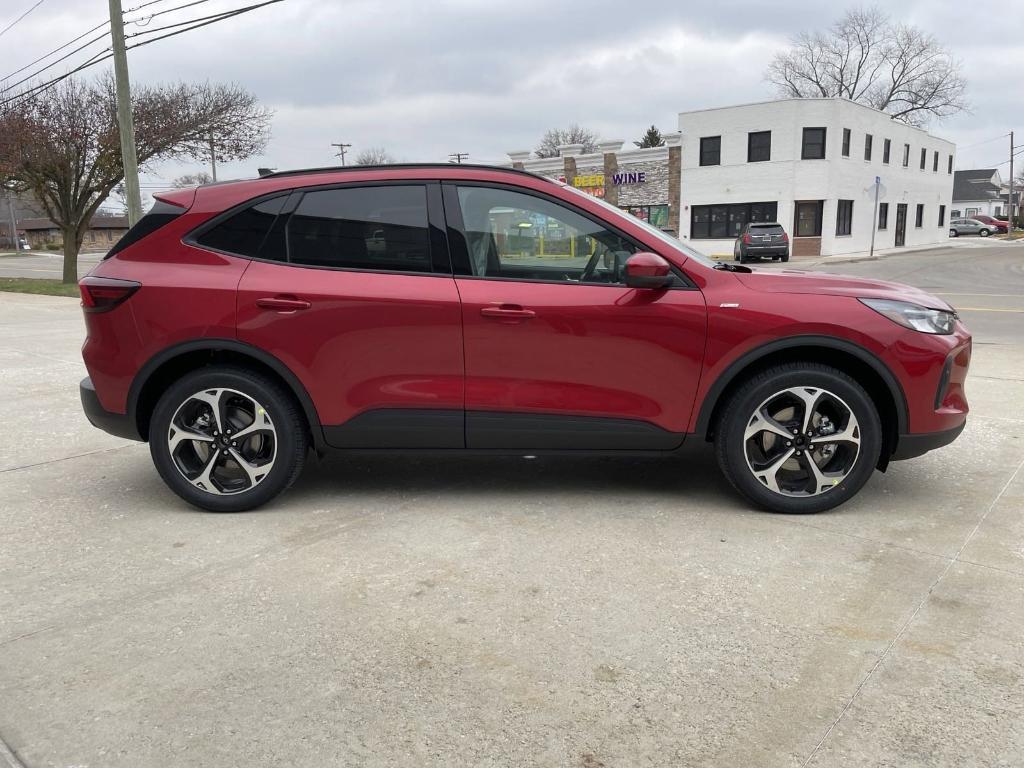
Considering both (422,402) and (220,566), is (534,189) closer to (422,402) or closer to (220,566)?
(422,402)

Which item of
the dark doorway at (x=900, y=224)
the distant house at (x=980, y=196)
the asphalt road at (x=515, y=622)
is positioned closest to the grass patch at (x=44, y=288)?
the asphalt road at (x=515, y=622)

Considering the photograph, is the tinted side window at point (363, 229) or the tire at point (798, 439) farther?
the tinted side window at point (363, 229)

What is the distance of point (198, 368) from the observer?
13.3 ft

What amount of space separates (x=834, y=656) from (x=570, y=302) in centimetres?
191

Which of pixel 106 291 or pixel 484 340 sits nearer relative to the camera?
pixel 484 340

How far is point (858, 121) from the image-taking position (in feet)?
119

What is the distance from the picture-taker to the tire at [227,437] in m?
3.99

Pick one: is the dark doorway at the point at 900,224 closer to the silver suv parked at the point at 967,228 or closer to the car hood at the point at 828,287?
the silver suv parked at the point at 967,228

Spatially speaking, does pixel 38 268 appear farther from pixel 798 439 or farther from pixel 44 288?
pixel 798 439

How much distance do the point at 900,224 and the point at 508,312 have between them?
151 feet

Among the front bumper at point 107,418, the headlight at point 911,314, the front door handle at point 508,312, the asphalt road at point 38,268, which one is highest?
the front door handle at point 508,312

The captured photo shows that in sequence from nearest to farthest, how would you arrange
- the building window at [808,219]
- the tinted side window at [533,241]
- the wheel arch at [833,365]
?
the wheel arch at [833,365] < the tinted side window at [533,241] < the building window at [808,219]

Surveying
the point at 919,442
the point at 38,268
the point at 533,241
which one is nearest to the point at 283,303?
the point at 533,241

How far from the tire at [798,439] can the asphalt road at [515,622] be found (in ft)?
0.44
